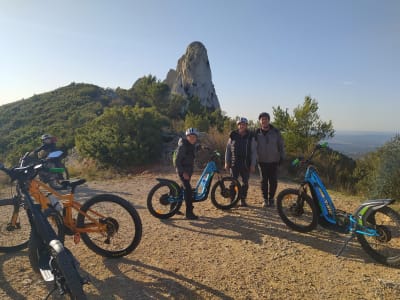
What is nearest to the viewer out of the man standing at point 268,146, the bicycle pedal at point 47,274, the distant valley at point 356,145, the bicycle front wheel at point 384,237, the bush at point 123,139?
the bicycle pedal at point 47,274

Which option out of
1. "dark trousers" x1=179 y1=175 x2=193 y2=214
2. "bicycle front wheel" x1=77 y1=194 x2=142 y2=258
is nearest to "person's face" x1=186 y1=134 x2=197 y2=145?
"dark trousers" x1=179 y1=175 x2=193 y2=214

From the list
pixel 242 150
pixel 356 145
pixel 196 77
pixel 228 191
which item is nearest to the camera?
pixel 242 150

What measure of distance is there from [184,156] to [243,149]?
128 cm

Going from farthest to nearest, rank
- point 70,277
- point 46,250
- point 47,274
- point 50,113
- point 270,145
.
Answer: point 50,113, point 270,145, point 46,250, point 47,274, point 70,277

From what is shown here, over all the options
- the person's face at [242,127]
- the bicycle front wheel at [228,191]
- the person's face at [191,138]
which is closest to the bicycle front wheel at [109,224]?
the person's face at [191,138]

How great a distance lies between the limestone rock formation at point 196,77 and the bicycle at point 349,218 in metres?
43.6

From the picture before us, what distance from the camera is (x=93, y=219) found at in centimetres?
359

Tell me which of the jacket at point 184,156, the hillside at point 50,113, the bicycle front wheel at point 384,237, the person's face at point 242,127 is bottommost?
the bicycle front wheel at point 384,237

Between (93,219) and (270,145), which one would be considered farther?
(270,145)

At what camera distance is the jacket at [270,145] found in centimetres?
562

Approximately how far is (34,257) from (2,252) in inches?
52.9

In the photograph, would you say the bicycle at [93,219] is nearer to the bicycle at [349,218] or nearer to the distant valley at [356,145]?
the bicycle at [349,218]

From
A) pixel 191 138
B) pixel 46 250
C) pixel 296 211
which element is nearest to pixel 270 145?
pixel 296 211

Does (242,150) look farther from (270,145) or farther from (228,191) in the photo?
(228,191)
